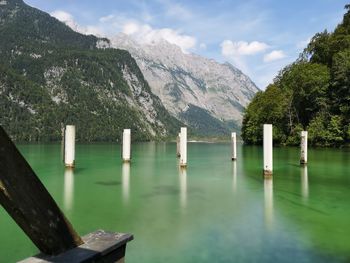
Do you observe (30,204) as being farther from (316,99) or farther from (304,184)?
(316,99)

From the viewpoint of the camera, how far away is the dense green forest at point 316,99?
6038 centimetres

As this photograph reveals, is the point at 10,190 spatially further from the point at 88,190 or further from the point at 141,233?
the point at 88,190

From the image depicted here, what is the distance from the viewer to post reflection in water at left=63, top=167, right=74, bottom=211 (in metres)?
15.4

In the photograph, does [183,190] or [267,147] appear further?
[267,147]

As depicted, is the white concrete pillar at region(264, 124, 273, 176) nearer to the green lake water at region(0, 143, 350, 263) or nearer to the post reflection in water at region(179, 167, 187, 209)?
the green lake water at region(0, 143, 350, 263)

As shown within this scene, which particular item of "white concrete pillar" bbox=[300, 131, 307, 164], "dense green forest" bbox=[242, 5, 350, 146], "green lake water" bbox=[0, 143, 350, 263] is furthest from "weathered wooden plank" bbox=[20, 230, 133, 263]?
"dense green forest" bbox=[242, 5, 350, 146]

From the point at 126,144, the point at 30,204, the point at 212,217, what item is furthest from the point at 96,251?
the point at 126,144

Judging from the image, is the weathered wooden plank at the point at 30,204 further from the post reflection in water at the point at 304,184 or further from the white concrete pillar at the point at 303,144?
the white concrete pillar at the point at 303,144

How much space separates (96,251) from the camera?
4.32 m

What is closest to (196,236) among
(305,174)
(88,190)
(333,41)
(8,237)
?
(8,237)

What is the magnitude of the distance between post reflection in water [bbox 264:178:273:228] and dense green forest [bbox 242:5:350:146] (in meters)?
39.8

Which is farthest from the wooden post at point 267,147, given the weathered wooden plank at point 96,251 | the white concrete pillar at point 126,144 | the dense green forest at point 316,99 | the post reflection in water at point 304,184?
the dense green forest at point 316,99

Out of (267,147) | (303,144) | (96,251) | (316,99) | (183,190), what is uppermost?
(316,99)

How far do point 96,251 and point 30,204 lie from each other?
998mm
